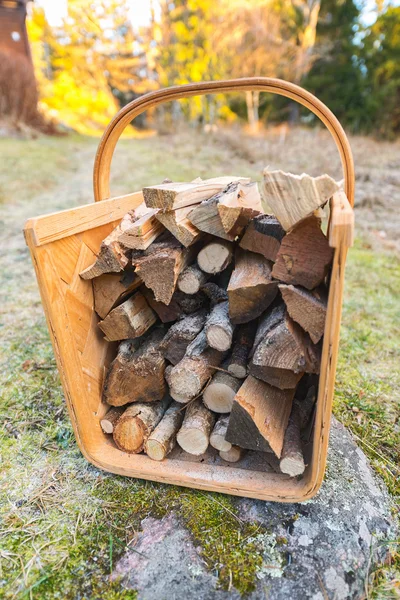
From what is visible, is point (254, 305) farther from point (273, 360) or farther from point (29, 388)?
point (29, 388)

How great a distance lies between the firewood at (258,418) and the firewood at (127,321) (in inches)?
20.1

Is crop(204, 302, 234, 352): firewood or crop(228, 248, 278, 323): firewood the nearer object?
crop(228, 248, 278, 323): firewood

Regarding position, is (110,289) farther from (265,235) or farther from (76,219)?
(265,235)

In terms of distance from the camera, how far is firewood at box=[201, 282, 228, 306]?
1.50 metres

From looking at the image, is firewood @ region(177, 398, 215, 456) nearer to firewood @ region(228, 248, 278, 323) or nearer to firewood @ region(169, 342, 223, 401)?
firewood @ region(169, 342, 223, 401)

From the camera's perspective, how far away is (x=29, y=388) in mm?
1939

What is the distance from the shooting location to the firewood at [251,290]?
123 cm

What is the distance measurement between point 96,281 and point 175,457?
0.80 meters

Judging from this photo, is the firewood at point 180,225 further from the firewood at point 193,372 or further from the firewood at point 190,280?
the firewood at point 193,372

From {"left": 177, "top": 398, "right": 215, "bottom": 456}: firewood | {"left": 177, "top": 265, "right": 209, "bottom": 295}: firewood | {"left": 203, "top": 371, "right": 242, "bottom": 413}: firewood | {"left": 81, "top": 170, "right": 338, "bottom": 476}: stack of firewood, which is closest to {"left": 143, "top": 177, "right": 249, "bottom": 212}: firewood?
{"left": 81, "top": 170, "right": 338, "bottom": 476}: stack of firewood

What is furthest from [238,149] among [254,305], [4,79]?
[254,305]

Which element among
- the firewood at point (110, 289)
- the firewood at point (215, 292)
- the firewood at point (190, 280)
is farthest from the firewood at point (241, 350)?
the firewood at point (110, 289)

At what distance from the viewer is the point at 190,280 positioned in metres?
1.43

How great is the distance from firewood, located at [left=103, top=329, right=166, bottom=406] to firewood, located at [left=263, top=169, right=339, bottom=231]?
30.1 inches
